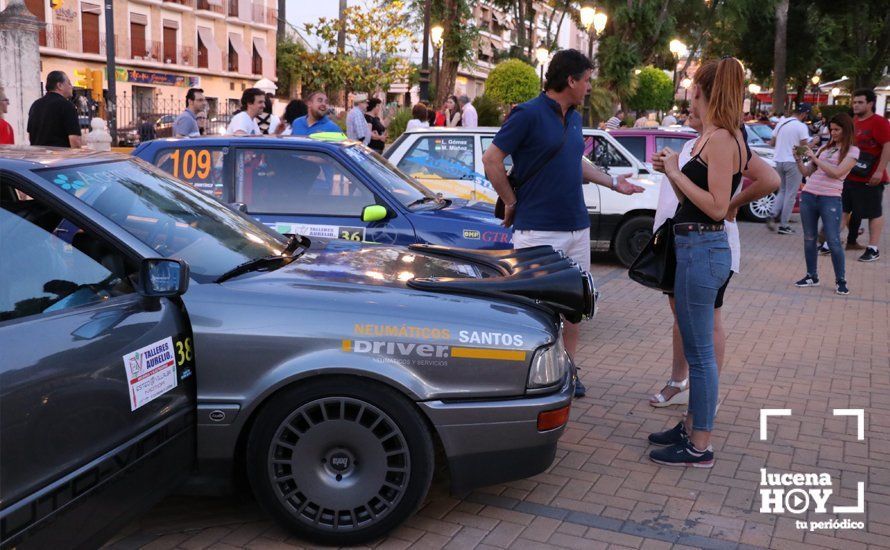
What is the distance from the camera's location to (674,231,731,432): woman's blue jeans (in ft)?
14.0

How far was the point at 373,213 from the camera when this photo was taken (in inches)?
237

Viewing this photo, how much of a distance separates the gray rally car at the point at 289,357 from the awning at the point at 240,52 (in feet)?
176

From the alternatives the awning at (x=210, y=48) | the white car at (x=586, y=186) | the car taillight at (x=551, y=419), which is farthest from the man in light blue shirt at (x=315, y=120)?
the awning at (x=210, y=48)

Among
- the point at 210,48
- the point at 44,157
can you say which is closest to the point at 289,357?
the point at 44,157

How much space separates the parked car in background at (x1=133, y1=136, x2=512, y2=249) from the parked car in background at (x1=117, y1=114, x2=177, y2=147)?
1884 cm

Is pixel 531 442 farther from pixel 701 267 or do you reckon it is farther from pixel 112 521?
pixel 112 521

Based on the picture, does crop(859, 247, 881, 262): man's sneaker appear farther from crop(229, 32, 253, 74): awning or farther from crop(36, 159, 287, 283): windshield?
crop(229, 32, 253, 74): awning

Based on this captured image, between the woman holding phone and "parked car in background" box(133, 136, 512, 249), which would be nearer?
"parked car in background" box(133, 136, 512, 249)

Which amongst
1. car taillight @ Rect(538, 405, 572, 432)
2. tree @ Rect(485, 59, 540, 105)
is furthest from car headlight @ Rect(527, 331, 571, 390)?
tree @ Rect(485, 59, 540, 105)

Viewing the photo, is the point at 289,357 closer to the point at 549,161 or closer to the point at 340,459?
the point at 340,459

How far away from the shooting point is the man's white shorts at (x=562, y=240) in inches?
205

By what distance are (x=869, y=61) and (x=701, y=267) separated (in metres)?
47.4

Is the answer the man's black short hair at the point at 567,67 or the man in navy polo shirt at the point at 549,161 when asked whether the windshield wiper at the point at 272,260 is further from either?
the man's black short hair at the point at 567,67

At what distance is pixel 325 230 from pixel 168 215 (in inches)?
93.7
